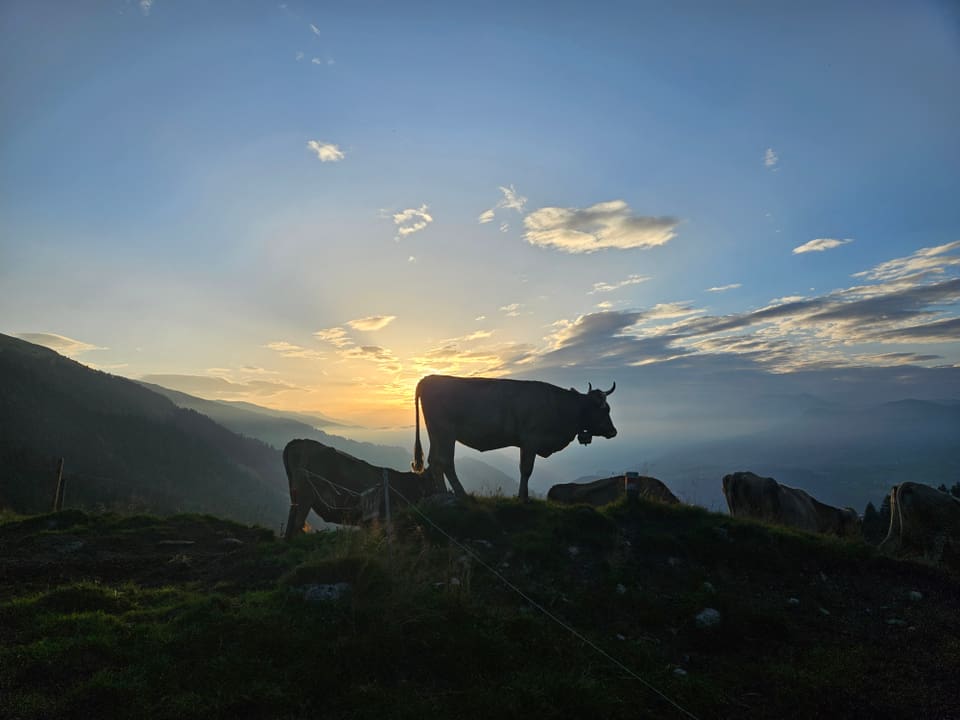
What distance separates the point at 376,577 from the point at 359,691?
2.30 meters

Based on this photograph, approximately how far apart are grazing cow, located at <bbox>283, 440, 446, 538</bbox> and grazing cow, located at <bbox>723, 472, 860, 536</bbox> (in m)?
9.53

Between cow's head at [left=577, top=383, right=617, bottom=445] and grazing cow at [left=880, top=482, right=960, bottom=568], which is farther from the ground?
cow's head at [left=577, top=383, right=617, bottom=445]

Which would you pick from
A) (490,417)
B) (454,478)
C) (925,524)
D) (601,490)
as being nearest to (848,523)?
(925,524)

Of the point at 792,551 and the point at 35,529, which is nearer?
the point at 792,551

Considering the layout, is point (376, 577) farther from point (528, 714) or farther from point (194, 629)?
point (528, 714)

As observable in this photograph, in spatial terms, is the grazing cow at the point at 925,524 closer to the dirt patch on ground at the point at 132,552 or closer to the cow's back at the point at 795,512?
the cow's back at the point at 795,512

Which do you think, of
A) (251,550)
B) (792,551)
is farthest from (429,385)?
(792,551)

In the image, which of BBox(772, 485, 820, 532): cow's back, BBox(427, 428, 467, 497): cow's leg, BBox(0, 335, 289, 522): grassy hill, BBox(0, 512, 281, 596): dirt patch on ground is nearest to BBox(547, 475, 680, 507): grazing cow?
BBox(772, 485, 820, 532): cow's back

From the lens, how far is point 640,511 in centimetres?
1302

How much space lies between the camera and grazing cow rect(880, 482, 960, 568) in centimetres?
1302

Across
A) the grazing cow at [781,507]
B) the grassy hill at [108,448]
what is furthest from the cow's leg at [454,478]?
the grassy hill at [108,448]

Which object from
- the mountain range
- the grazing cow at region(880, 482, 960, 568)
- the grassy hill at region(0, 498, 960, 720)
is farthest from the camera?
the mountain range

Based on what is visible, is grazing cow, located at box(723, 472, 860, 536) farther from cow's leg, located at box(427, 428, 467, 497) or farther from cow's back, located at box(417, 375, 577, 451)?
cow's leg, located at box(427, 428, 467, 497)

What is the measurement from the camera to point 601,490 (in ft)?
58.7
